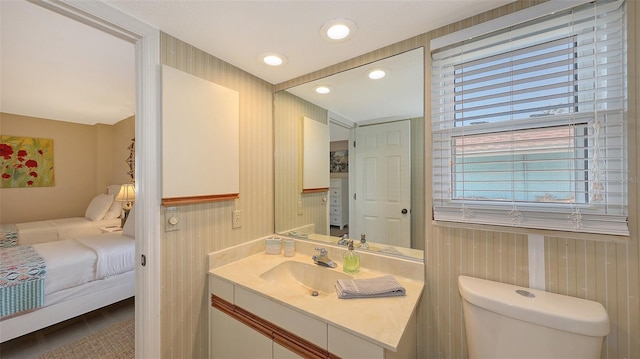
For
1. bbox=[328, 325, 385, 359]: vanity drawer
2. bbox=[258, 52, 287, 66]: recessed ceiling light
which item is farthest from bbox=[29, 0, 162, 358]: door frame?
bbox=[328, 325, 385, 359]: vanity drawer

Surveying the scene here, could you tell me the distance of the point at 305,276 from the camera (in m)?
1.51

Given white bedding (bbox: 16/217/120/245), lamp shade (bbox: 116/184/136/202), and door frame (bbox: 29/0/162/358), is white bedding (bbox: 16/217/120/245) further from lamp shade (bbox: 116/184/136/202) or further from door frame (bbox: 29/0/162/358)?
door frame (bbox: 29/0/162/358)

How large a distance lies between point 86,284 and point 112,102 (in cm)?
227

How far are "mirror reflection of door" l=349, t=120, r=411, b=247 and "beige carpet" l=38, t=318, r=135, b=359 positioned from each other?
6.81ft

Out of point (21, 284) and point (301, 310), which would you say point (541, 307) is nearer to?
point (301, 310)

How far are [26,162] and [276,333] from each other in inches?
205

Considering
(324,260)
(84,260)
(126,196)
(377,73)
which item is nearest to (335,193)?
(324,260)

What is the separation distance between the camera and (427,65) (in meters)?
1.22

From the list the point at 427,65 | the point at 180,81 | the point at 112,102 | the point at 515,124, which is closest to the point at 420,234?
the point at 515,124

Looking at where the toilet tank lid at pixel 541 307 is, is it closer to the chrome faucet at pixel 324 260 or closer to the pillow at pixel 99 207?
the chrome faucet at pixel 324 260

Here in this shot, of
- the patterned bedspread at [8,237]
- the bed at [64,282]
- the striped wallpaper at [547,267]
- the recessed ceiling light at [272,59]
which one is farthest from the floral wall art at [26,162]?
the striped wallpaper at [547,267]

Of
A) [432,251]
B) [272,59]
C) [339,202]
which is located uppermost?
[272,59]

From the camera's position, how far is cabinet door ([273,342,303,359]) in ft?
3.37

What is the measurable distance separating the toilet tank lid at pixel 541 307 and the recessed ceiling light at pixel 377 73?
1183mm
